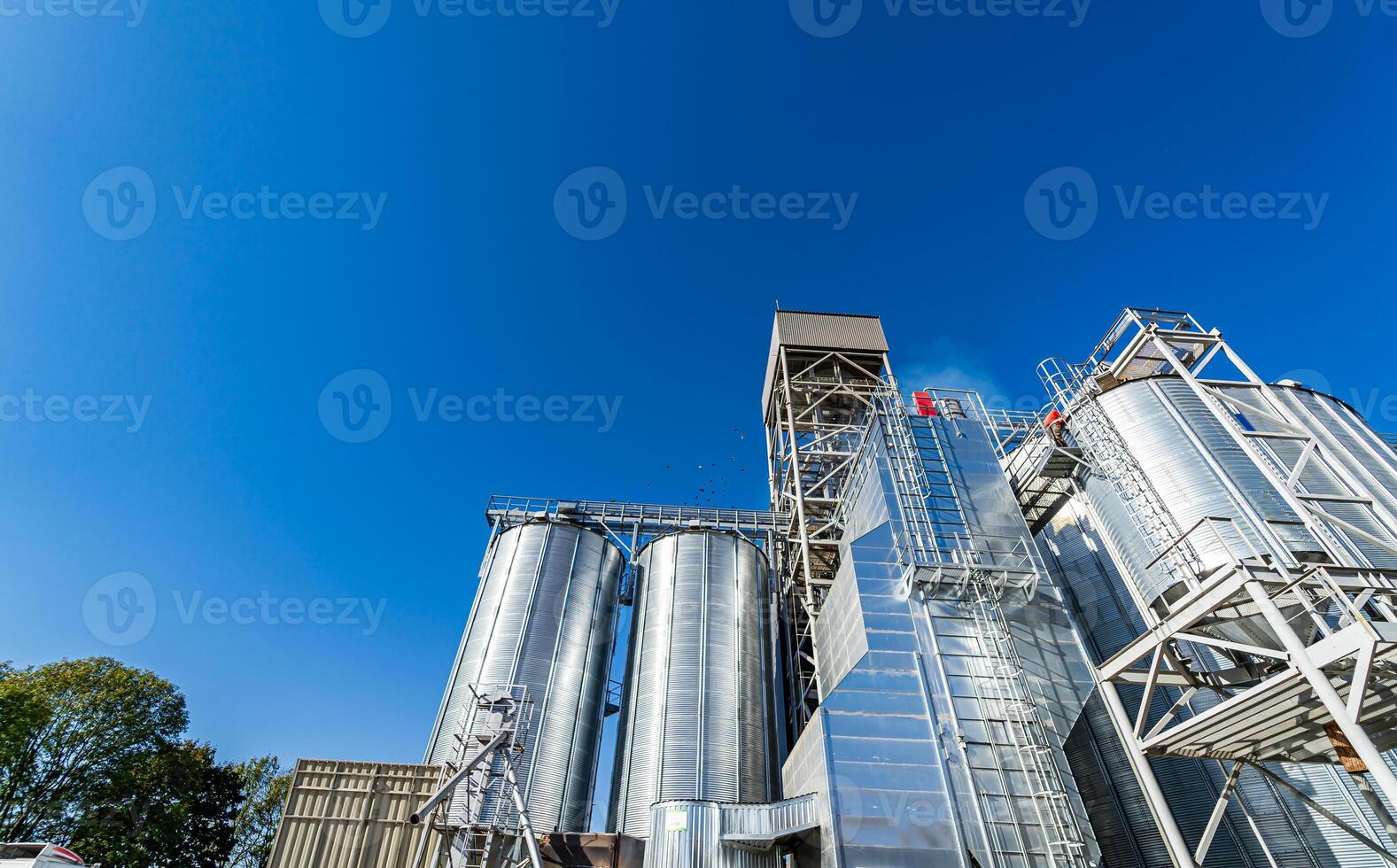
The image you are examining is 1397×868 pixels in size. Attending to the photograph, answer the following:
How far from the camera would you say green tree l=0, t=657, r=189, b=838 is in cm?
2680

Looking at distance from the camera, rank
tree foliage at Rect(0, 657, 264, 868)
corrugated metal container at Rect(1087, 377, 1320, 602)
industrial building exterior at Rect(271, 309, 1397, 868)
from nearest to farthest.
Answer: industrial building exterior at Rect(271, 309, 1397, 868)
corrugated metal container at Rect(1087, 377, 1320, 602)
tree foliage at Rect(0, 657, 264, 868)

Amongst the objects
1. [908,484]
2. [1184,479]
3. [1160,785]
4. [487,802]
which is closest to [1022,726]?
[1160,785]

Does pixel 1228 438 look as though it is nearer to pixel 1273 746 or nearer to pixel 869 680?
pixel 1273 746

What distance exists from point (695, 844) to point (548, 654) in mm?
11673

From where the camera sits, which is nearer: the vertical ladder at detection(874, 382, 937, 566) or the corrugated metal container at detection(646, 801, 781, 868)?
the corrugated metal container at detection(646, 801, 781, 868)

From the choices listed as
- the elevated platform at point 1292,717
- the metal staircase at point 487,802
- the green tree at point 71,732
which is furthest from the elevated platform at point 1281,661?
the green tree at point 71,732

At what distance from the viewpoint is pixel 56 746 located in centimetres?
2867

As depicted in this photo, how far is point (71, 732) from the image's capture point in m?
29.3

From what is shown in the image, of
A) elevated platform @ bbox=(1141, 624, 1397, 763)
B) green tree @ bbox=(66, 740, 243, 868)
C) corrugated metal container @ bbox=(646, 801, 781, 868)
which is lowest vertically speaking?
corrugated metal container @ bbox=(646, 801, 781, 868)

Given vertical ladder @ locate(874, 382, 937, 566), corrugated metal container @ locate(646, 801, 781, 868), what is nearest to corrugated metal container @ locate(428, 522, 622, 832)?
→ corrugated metal container @ locate(646, 801, 781, 868)

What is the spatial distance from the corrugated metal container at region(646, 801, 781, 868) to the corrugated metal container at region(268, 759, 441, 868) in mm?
6699

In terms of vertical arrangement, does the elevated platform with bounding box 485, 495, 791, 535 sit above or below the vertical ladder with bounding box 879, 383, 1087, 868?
above

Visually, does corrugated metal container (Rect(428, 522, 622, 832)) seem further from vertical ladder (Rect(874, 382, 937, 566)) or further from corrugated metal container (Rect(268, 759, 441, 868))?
vertical ladder (Rect(874, 382, 937, 566))

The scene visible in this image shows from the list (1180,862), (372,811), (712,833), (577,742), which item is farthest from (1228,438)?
(372,811)
